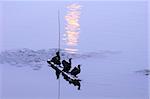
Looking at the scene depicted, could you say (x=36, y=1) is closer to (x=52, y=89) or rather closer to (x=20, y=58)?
(x=20, y=58)

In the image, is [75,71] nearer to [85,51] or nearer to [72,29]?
[85,51]

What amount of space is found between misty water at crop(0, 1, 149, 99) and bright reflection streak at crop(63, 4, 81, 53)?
25mm

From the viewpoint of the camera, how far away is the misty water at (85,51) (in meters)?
1.32

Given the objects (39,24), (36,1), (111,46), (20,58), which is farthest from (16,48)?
(111,46)

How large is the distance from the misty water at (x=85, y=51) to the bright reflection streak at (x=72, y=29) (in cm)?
3

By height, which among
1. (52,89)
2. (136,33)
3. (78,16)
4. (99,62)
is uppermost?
(78,16)

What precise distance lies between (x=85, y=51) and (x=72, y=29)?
0.52 ft

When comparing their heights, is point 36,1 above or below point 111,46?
above

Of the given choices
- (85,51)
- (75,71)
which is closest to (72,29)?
(85,51)

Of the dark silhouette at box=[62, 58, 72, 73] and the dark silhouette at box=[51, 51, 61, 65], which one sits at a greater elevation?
the dark silhouette at box=[51, 51, 61, 65]

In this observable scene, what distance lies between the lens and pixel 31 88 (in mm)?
1330

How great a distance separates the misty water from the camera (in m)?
1.32

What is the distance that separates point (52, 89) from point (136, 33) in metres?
0.62

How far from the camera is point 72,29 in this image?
4.40ft
